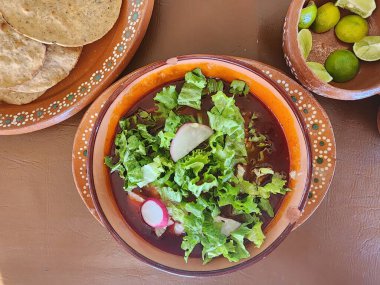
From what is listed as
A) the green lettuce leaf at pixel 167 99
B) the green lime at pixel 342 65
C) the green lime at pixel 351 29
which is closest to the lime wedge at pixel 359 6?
the green lime at pixel 351 29

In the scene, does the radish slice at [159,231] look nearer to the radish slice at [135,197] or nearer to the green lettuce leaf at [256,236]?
the radish slice at [135,197]

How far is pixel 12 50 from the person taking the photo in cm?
137

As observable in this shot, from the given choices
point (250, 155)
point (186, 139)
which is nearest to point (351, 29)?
point (250, 155)

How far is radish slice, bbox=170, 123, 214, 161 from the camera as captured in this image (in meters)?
1.20

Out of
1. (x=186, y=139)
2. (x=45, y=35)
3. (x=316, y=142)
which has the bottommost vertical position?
(x=316, y=142)

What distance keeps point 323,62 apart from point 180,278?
0.78m

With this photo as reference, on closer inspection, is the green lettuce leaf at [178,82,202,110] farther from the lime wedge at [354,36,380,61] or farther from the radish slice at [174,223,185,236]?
the lime wedge at [354,36,380,61]

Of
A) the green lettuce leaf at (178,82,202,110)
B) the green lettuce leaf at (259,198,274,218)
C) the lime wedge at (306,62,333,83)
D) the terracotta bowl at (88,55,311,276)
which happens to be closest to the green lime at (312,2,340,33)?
the lime wedge at (306,62,333,83)

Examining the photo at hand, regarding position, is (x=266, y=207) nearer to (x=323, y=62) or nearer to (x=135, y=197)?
(x=135, y=197)

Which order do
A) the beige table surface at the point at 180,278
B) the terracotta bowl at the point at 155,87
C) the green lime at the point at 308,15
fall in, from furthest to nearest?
the beige table surface at the point at 180,278
the green lime at the point at 308,15
the terracotta bowl at the point at 155,87

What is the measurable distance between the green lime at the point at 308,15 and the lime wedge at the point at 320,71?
113 mm

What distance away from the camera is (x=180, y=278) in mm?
1412

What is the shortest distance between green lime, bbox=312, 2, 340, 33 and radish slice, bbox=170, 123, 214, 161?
18.5 inches

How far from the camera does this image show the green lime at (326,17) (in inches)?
52.3
